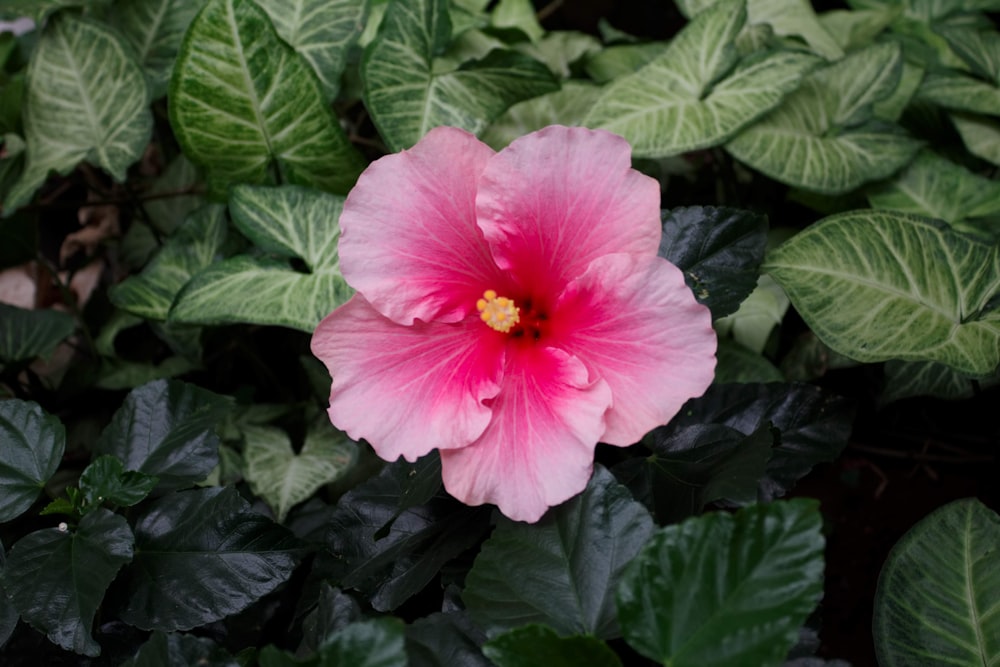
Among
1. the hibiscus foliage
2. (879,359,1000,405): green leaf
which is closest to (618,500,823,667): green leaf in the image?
the hibiscus foliage

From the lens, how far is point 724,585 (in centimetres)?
54

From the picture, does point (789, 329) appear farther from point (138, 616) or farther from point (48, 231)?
point (48, 231)

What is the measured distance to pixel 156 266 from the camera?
121 centimetres

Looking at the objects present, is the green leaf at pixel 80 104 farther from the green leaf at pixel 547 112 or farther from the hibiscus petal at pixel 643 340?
the hibiscus petal at pixel 643 340

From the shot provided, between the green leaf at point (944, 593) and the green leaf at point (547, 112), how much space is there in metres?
0.78

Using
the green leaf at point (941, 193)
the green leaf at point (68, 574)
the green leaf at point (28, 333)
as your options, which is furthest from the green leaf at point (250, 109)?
the green leaf at point (941, 193)

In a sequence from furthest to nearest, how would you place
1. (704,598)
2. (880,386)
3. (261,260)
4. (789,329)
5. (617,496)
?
(789,329) < (880,386) < (261,260) < (617,496) < (704,598)

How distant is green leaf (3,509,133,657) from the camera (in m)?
0.70

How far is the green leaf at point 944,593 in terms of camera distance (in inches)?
29.3

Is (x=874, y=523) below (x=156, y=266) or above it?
below

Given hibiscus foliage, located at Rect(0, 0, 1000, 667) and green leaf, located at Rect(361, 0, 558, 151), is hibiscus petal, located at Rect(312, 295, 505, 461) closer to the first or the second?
hibiscus foliage, located at Rect(0, 0, 1000, 667)

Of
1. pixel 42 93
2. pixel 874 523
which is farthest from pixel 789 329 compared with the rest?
pixel 42 93

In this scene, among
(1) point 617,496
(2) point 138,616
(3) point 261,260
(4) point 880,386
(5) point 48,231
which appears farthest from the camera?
(5) point 48,231

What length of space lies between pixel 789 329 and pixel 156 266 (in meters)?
0.97
